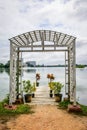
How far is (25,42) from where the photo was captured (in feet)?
41.5

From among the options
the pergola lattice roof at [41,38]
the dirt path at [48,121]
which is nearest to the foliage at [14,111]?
the dirt path at [48,121]

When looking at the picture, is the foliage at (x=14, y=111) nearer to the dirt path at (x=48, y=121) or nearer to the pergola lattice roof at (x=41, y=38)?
the dirt path at (x=48, y=121)

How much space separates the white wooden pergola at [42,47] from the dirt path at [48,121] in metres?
1.41

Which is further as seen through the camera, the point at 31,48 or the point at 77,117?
the point at 31,48

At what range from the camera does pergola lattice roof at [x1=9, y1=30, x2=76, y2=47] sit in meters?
11.6

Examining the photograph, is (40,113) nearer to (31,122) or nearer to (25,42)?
(31,122)

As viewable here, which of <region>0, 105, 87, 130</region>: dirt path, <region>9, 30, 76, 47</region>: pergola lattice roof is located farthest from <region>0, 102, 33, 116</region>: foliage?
<region>9, 30, 76, 47</region>: pergola lattice roof

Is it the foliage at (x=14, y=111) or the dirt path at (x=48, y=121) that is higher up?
the foliage at (x=14, y=111)

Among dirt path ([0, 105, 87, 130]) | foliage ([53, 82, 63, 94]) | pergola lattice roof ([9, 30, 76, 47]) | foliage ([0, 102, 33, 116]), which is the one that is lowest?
dirt path ([0, 105, 87, 130])

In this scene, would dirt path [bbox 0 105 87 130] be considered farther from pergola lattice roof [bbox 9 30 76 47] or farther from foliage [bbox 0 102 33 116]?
pergola lattice roof [bbox 9 30 76 47]

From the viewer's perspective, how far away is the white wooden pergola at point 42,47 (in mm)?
11523

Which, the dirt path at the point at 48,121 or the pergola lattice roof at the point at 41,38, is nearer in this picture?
the dirt path at the point at 48,121

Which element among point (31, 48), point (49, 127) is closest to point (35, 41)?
point (31, 48)

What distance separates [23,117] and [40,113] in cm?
96
